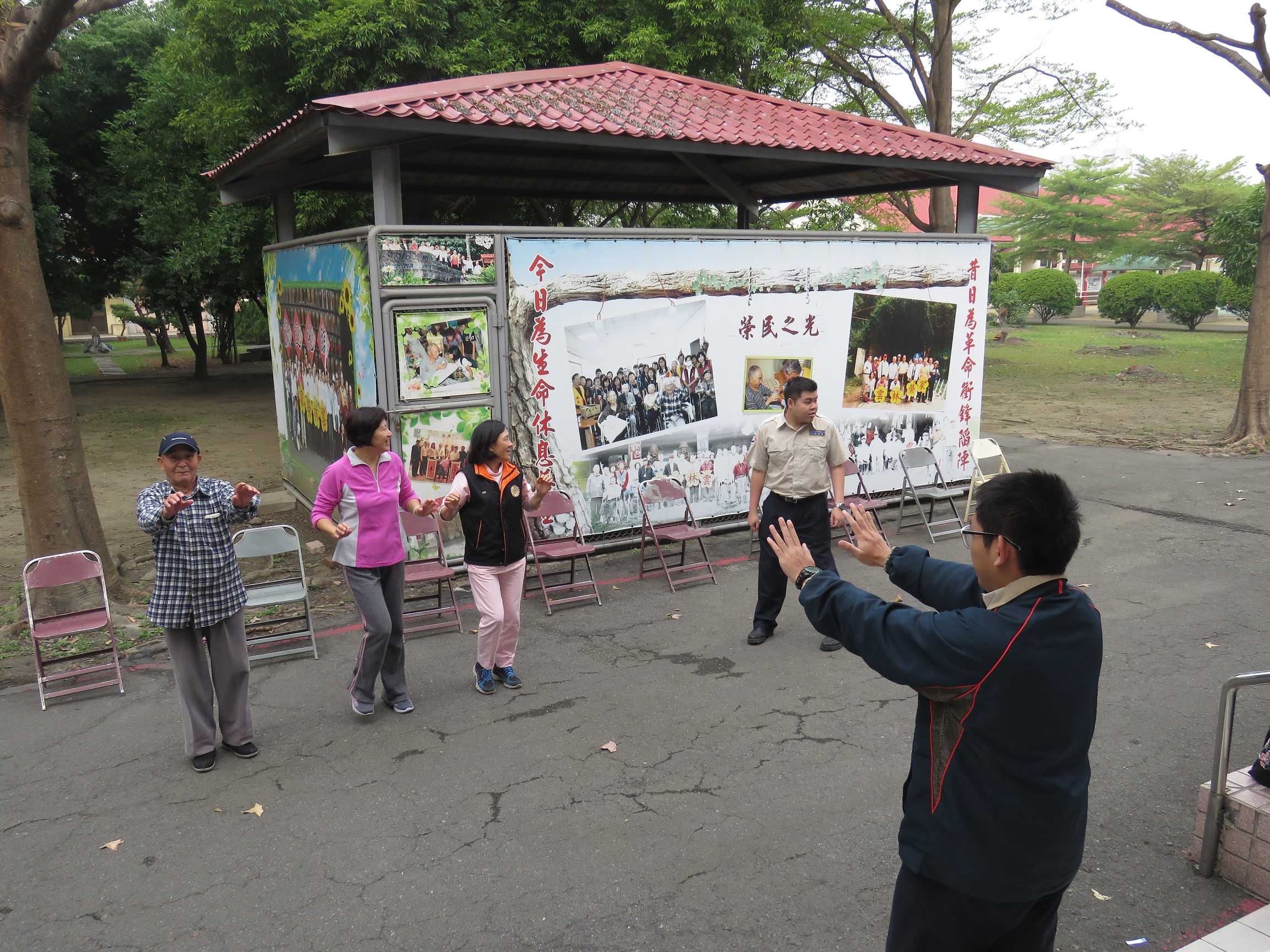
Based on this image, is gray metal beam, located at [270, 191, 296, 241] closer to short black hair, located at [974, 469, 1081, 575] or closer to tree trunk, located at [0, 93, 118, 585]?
tree trunk, located at [0, 93, 118, 585]

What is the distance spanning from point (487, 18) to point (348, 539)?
13186mm

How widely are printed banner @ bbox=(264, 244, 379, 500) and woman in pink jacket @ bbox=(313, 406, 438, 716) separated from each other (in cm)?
236

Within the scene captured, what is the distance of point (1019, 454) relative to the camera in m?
14.0

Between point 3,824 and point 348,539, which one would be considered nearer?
point 3,824

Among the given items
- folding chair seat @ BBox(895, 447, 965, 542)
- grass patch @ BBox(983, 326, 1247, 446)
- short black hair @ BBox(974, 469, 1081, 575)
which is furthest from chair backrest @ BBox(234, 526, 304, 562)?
grass patch @ BBox(983, 326, 1247, 446)

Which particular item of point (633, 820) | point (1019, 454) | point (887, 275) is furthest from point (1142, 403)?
point (633, 820)

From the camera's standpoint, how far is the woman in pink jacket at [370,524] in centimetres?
532

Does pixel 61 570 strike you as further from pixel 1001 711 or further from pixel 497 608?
pixel 1001 711

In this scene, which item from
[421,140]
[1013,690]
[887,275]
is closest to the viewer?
[1013,690]

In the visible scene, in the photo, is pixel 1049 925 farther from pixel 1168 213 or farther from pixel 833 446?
pixel 1168 213

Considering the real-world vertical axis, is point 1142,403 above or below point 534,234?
below

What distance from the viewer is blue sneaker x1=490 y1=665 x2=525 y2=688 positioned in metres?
6.00

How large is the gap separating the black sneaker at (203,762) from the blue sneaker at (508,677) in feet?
5.67

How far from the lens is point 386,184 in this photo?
770 centimetres
